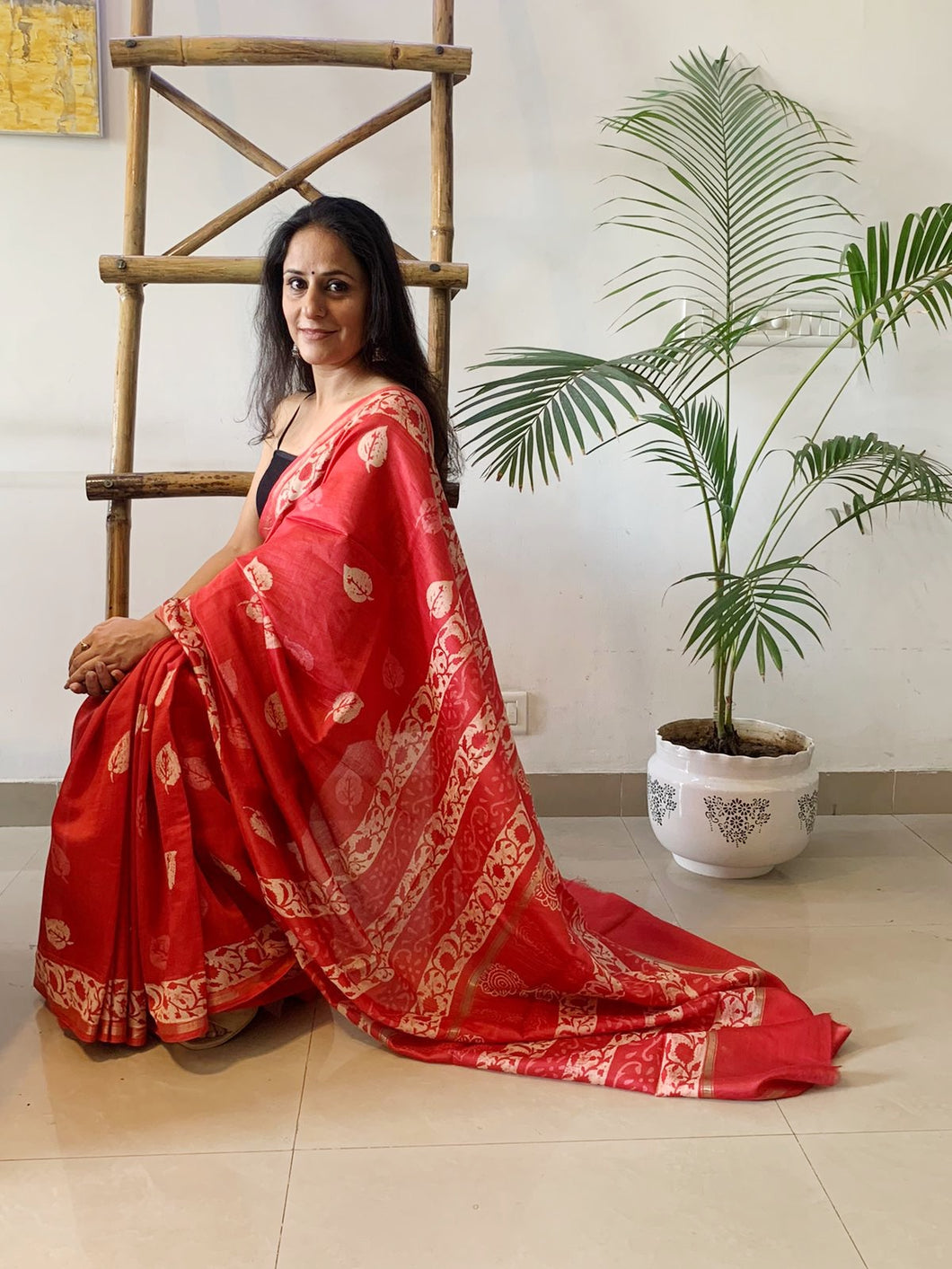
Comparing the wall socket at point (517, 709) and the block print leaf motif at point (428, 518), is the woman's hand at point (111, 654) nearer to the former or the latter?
the block print leaf motif at point (428, 518)

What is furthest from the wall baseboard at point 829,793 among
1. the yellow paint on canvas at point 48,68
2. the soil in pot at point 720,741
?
the yellow paint on canvas at point 48,68

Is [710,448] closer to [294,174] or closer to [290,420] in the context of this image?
[290,420]

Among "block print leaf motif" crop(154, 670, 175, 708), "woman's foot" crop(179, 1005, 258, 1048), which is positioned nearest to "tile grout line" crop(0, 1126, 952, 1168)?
"woman's foot" crop(179, 1005, 258, 1048)

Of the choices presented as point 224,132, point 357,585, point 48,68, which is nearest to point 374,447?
point 357,585

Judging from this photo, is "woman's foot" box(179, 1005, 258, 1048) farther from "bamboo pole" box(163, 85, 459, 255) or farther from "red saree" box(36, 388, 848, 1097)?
"bamboo pole" box(163, 85, 459, 255)

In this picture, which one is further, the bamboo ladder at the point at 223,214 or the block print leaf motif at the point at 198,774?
the bamboo ladder at the point at 223,214

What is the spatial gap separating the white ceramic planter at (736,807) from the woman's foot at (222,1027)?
3.32 ft

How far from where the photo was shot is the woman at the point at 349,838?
1.58 meters

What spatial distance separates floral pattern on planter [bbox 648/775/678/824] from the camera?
229 centimetres

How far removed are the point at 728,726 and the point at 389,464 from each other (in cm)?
105

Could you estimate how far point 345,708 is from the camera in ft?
5.29

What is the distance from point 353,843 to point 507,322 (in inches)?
53.4

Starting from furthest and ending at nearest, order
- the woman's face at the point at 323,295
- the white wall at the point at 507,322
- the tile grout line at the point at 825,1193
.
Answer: the white wall at the point at 507,322 < the woman's face at the point at 323,295 < the tile grout line at the point at 825,1193

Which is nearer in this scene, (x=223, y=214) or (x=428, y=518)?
(x=428, y=518)
